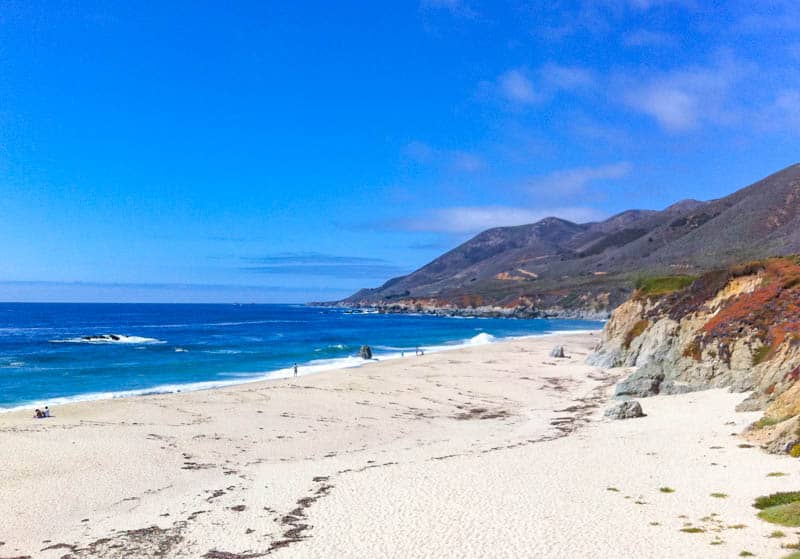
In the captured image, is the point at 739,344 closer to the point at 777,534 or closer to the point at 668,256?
Answer: the point at 777,534

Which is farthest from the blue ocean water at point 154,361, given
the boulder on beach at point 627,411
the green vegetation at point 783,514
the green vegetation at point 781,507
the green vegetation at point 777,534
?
the green vegetation at point 777,534

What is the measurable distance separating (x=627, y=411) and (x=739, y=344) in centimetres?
764

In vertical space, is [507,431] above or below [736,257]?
below

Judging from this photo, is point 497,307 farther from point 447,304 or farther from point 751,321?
point 751,321

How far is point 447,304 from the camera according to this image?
179375mm

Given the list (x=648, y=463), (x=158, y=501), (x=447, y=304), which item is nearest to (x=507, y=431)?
(x=648, y=463)

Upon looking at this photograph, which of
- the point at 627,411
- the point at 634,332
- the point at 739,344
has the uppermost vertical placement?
the point at 739,344

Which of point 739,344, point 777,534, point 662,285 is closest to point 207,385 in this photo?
point 739,344

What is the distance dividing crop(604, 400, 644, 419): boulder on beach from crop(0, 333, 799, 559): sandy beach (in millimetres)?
895

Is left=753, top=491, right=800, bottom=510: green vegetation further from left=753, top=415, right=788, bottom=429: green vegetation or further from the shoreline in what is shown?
the shoreline

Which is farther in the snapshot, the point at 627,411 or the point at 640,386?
the point at 640,386

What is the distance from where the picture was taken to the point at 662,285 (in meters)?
48.3

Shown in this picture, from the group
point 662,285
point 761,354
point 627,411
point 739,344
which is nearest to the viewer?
point 627,411

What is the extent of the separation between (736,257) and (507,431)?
99.3m
